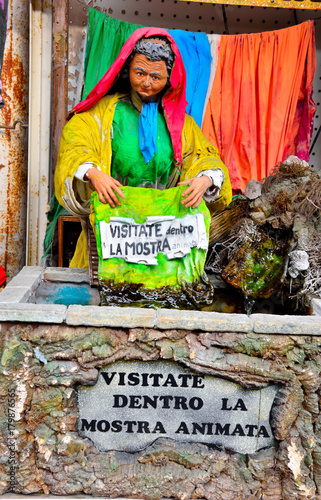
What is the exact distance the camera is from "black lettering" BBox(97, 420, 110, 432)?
227 centimetres

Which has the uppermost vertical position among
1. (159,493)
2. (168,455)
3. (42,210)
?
(42,210)

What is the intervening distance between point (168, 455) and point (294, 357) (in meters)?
0.71

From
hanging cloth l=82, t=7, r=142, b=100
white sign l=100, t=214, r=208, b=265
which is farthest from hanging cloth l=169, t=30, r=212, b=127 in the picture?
white sign l=100, t=214, r=208, b=265

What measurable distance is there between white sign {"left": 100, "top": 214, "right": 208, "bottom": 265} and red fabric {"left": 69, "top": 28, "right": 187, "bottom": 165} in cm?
49

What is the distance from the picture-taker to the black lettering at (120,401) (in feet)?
7.41

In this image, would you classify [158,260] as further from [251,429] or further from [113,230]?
[251,429]

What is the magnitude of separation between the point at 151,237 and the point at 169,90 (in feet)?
2.85

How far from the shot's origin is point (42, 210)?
3.91 meters

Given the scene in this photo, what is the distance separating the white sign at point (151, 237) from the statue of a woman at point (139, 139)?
112mm

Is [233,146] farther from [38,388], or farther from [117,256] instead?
[38,388]

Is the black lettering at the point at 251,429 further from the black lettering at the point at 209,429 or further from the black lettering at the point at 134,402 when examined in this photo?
the black lettering at the point at 134,402

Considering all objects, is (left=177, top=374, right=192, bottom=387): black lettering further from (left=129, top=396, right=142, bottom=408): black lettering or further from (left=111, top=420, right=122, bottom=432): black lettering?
(left=111, top=420, right=122, bottom=432): black lettering

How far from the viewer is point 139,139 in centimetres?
288

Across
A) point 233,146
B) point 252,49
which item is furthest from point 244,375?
point 252,49
